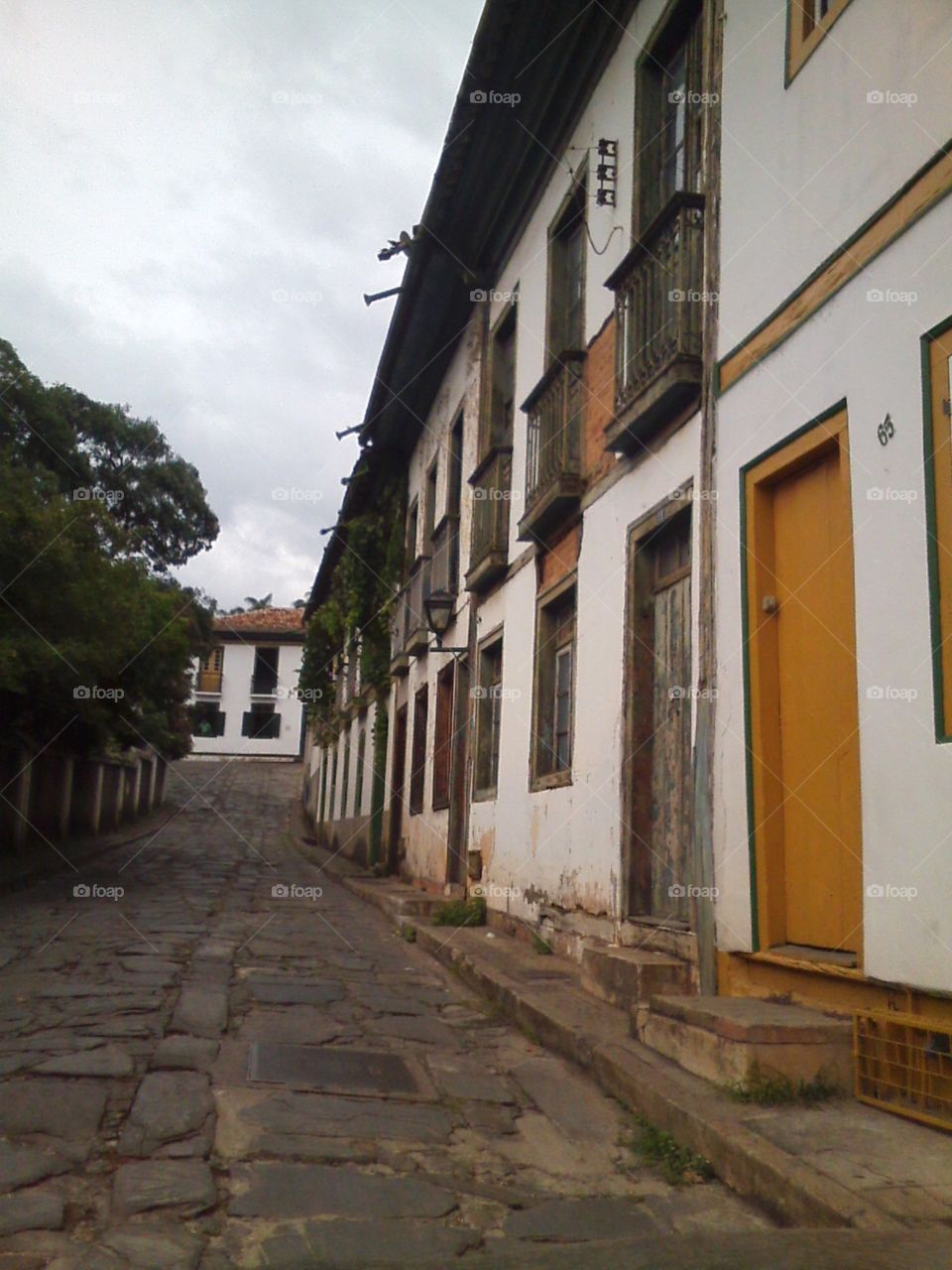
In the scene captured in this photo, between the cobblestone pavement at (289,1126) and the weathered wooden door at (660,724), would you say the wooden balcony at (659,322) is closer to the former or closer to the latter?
the weathered wooden door at (660,724)

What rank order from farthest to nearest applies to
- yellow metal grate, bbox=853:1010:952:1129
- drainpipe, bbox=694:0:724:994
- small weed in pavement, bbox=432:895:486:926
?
1. small weed in pavement, bbox=432:895:486:926
2. drainpipe, bbox=694:0:724:994
3. yellow metal grate, bbox=853:1010:952:1129

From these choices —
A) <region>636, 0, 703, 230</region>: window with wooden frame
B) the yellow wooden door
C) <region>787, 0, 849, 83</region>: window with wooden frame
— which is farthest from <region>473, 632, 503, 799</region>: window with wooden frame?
<region>787, 0, 849, 83</region>: window with wooden frame

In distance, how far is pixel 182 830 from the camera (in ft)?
88.1

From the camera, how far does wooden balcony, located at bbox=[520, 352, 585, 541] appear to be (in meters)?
8.45

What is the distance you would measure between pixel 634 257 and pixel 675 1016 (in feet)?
14.8

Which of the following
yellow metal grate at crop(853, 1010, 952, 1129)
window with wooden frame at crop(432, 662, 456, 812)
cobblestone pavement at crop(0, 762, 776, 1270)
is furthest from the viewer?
window with wooden frame at crop(432, 662, 456, 812)

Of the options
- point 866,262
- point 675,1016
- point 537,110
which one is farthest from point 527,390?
point 675,1016

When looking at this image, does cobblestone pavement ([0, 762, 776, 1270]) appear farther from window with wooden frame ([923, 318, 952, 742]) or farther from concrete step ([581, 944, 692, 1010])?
window with wooden frame ([923, 318, 952, 742])

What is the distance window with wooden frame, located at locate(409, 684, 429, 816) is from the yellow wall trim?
9133 millimetres

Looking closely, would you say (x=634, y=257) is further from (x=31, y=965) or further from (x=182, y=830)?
(x=182, y=830)

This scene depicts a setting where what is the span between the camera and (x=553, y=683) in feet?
29.9

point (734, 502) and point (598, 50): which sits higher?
point (598, 50)

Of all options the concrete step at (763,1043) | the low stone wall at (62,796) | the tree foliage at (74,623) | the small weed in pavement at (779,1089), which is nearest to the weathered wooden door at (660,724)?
the concrete step at (763,1043)

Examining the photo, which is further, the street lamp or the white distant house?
the white distant house
